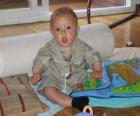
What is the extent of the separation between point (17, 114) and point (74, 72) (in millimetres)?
427

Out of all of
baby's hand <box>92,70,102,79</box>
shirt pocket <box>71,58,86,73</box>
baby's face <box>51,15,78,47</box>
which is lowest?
baby's hand <box>92,70,102,79</box>

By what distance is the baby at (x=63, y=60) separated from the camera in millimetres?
1541

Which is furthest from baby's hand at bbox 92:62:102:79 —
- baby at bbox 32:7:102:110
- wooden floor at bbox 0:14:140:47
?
wooden floor at bbox 0:14:140:47

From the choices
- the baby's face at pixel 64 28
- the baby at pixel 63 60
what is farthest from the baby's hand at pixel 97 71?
the baby's face at pixel 64 28

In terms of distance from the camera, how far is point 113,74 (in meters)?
1.69

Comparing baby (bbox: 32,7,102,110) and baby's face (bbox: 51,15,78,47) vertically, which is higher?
baby's face (bbox: 51,15,78,47)

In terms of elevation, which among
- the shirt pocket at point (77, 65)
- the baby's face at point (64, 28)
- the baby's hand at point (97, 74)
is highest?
the baby's face at point (64, 28)

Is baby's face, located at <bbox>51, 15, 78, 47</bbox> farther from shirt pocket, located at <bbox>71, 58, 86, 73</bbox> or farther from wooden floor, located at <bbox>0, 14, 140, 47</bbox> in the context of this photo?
wooden floor, located at <bbox>0, 14, 140, 47</bbox>

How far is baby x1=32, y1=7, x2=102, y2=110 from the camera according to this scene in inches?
60.7

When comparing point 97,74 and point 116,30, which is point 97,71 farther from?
point 116,30

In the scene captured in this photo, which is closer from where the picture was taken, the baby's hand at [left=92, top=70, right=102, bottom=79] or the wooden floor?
the baby's hand at [left=92, top=70, right=102, bottom=79]

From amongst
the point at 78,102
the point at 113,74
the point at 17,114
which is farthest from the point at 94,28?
the point at 17,114

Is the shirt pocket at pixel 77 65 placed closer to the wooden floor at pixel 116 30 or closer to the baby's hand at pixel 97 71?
the baby's hand at pixel 97 71

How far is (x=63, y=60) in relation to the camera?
160 centimetres
